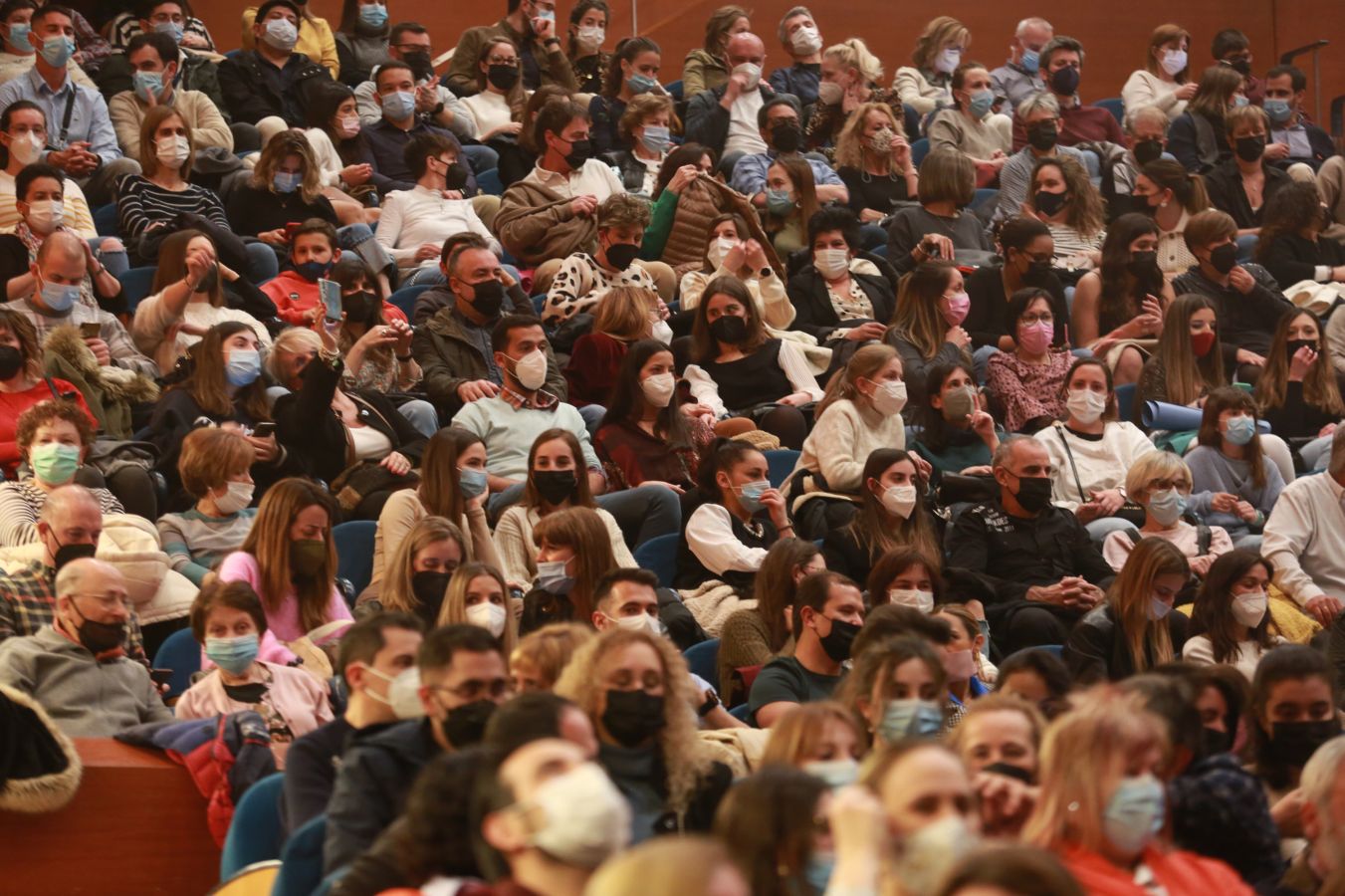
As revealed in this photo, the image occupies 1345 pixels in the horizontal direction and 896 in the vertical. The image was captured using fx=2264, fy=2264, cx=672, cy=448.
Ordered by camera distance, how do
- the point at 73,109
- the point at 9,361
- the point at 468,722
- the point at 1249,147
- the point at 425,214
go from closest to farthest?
the point at 468,722 < the point at 9,361 < the point at 73,109 < the point at 425,214 < the point at 1249,147

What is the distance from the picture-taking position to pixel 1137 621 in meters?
5.57

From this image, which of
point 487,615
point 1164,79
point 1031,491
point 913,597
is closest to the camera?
point 487,615

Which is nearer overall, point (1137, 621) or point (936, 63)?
point (1137, 621)

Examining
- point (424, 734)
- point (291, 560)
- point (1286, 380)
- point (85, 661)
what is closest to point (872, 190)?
point (1286, 380)

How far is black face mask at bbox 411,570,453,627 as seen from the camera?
202 inches

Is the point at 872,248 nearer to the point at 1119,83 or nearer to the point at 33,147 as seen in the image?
the point at 33,147

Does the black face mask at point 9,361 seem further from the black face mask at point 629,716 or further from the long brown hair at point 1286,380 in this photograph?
the long brown hair at point 1286,380

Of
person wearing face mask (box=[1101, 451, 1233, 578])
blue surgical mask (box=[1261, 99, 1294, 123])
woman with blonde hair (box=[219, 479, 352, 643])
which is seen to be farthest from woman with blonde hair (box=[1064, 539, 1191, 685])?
blue surgical mask (box=[1261, 99, 1294, 123])

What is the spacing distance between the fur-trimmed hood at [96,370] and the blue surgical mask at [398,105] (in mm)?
2568

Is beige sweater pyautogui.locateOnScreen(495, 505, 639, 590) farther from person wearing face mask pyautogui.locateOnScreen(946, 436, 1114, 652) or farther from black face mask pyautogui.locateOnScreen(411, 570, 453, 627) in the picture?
person wearing face mask pyautogui.locateOnScreen(946, 436, 1114, 652)

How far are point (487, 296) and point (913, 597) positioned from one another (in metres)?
2.01

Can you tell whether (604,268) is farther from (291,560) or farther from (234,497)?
(291,560)

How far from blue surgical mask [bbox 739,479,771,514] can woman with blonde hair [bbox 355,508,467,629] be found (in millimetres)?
1082

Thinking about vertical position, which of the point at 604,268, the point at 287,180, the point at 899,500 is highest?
the point at 287,180
